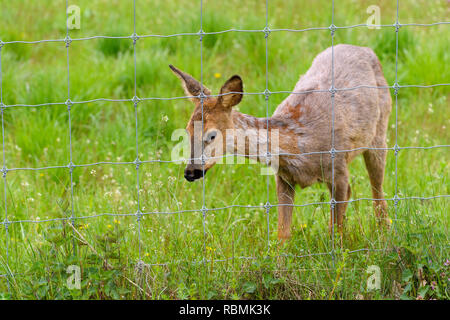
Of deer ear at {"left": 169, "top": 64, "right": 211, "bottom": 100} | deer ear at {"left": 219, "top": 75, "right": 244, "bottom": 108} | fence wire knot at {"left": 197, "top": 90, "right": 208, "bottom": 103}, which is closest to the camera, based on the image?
fence wire knot at {"left": 197, "top": 90, "right": 208, "bottom": 103}

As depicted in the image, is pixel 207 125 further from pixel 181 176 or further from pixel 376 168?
pixel 376 168

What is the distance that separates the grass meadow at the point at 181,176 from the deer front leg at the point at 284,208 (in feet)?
0.43

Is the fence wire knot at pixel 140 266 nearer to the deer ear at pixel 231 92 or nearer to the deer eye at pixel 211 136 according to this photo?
the deer eye at pixel 211 136

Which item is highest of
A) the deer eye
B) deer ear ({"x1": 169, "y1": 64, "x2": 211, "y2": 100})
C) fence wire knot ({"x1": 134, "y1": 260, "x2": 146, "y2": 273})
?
deer ear ({"x1": 169, "y1": 64, "x2": 211, "y2": 100})

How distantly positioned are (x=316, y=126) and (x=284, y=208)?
631mm

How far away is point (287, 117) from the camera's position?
5.57 m

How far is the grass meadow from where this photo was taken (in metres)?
4.45

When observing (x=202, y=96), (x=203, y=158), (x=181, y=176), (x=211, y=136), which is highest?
(x=202, y=96)

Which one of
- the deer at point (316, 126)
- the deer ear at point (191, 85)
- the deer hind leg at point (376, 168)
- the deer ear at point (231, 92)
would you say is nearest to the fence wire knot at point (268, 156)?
the deer at point (316, 126)

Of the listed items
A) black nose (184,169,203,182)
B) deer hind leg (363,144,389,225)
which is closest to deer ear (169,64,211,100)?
black nose (184,169,203,182)

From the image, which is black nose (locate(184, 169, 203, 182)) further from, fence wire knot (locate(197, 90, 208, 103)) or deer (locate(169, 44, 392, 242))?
fence wire knot (locate(197, 90, 208, 103))

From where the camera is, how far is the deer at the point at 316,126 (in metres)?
5.14

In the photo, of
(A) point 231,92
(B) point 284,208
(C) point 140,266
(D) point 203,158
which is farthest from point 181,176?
(C) point 140,266

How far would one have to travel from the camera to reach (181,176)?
628 cm
